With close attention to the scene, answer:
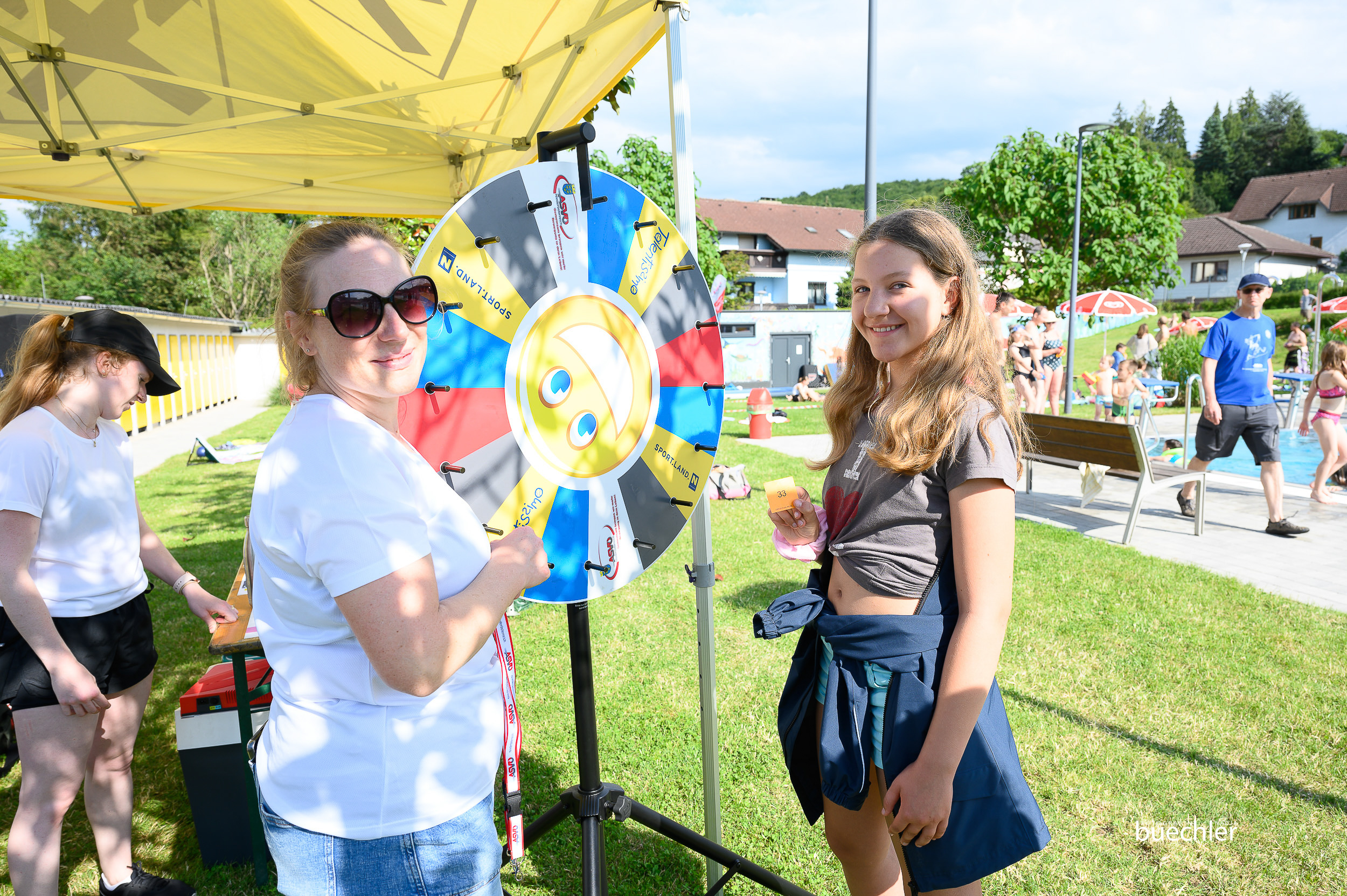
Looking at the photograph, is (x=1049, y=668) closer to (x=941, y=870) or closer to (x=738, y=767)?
(x=738, y=767)

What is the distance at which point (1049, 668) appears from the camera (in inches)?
162

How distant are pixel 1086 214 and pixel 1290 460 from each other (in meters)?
16.8

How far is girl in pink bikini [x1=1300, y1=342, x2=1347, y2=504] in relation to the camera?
23.6 feet

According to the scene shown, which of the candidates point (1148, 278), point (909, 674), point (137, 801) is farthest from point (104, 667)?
point (1148, 278)

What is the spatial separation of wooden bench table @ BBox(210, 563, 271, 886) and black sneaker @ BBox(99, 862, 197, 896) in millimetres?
215

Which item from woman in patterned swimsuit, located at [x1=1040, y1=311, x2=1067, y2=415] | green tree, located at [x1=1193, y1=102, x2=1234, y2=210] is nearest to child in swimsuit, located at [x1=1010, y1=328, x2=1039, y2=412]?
woman in patterned swimsuit, located at [x1=1040, y1=311, x2=1067, y2=415]

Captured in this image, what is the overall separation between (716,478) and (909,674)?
7094mm

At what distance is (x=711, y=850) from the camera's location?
2.29 meters

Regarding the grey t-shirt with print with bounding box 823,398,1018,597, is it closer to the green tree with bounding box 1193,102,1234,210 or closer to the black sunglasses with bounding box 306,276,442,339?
the black sunglasses with bounding box 306,276,442,339

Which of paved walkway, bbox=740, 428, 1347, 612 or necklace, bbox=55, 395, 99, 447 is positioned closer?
necklace, bbox=55, 395, 99, 447

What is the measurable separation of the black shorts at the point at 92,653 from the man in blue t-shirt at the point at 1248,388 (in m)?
7.29

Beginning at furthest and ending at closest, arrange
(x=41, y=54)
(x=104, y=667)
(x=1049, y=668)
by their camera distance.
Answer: (x=1049, y=668)
(x=41, y=54)
(x=104, y=667)

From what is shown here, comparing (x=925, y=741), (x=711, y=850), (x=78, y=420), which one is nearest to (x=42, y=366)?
(x=78, y=420)

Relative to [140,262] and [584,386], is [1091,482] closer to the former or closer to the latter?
[584,386]
